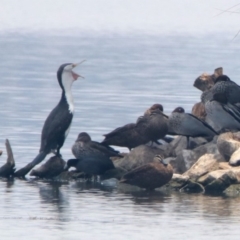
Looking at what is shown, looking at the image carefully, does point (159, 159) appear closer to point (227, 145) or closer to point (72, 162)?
point (227, 145)

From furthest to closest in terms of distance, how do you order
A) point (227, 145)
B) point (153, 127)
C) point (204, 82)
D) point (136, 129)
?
point (204, 82), point (136, 129), point (153, 127), point (227, 145)

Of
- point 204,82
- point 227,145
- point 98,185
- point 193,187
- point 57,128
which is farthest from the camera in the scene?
point 204,82

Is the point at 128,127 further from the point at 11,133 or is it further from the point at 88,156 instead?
the point at 11,133

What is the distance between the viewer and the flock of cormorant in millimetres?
18594

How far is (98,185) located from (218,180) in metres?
1.80

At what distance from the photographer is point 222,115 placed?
1914 cm

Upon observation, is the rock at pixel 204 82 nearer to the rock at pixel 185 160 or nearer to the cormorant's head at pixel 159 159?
the rock at pixel 185 160

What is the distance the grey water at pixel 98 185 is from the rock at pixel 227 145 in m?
1.13

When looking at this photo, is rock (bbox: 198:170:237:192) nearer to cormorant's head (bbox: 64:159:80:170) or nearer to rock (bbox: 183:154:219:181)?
rock (bbox: 183:154:219:181)

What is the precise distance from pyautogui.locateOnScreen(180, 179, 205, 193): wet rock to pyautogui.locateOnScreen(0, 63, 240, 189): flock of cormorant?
12.1 inches

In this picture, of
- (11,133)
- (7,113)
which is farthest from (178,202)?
(7,113)

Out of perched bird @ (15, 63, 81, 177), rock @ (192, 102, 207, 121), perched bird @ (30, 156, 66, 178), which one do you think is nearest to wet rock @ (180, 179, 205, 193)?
perched bird @ (30, 156, 66, 178)

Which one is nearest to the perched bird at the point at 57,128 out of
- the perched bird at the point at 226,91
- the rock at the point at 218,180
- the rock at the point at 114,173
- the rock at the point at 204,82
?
the rock at the point at 114,173

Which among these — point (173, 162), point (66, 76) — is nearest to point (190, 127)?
point (173, 162)
